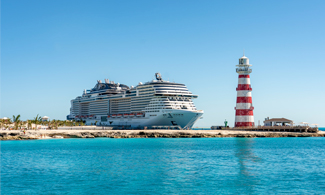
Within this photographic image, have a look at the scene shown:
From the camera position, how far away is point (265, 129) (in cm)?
7794

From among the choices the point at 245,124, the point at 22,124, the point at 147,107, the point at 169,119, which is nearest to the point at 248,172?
the point at 245,124

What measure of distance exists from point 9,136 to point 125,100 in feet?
128

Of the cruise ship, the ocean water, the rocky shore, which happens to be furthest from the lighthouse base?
the ocean water

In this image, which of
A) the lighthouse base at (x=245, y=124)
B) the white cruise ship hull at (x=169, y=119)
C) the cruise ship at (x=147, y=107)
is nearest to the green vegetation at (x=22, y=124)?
the cruise ship at (x=147, y=107)

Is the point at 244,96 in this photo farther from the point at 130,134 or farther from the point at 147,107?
the point at 147,107

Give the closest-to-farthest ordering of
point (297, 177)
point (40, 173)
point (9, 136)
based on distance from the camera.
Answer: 1. point (297, 177)
2. point (40, 173)
3. point (9, 136)

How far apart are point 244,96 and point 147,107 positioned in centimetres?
2446

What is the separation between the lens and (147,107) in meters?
85.8

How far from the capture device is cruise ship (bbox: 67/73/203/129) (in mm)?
81125

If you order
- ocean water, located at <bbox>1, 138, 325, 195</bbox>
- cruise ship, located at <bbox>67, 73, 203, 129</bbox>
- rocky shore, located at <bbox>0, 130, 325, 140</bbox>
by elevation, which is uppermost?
cruise ship, located at <bbox>67, 73, 203, 129</bbox>

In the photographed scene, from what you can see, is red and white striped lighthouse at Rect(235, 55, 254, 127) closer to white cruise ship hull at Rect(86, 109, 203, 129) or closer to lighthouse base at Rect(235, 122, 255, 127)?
lighthouse base at Rect(235, 122, 255, 127)

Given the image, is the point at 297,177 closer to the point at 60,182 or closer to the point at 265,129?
the point at 60,182

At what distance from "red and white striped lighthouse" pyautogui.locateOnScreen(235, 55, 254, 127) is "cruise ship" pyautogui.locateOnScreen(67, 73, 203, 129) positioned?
41.8 feet

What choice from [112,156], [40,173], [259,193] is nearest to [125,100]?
[112,156]
